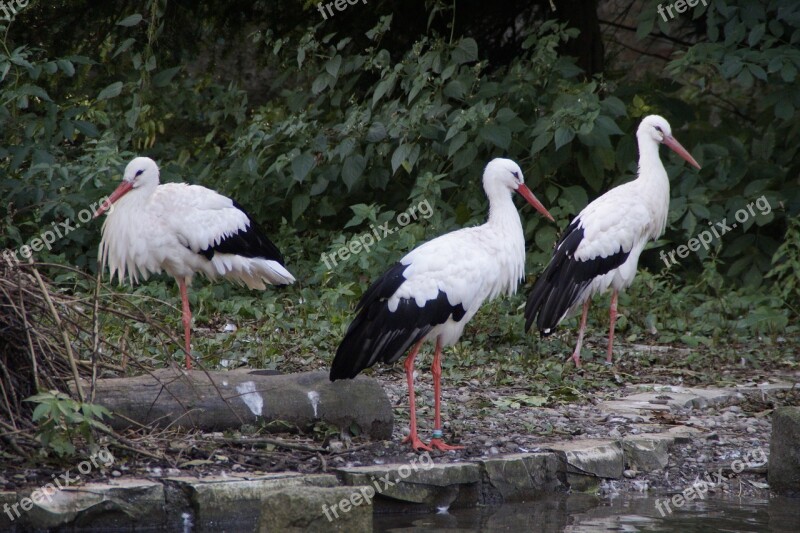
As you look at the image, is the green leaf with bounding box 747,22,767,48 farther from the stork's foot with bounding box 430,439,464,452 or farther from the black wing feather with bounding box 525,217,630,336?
the stork's foot with bounding box 430,439,464,452

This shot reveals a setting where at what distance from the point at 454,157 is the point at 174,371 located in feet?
14.7

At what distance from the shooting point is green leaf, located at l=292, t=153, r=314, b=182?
30.9ft

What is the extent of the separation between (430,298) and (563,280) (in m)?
2.58

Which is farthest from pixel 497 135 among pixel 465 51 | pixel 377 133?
pixel 377 133

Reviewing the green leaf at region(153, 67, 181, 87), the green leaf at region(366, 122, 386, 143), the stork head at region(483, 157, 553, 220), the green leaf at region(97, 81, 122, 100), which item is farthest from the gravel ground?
the green leaf at region(153, 67, 181, 87)

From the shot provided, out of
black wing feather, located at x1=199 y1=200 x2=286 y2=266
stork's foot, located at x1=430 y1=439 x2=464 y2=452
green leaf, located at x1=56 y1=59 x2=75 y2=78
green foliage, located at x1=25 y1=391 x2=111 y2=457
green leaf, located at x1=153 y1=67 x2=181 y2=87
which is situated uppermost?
green leaf, located at x1=153 y1=67 x2=181 y2=87

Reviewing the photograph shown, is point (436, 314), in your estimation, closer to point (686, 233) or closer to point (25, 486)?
point (25, 486)

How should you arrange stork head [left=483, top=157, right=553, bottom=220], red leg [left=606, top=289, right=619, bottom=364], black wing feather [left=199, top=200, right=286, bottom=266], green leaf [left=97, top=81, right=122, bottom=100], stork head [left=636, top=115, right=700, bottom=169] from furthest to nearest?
green leaf [left=97, top=81, right=122, bottom=100] < stork head [left=636, top=115, right=700, bottom=169] < red leg [left=606, top=289, right=619, bottom=364] < black wing feather [left=199, top=200, right=286, bottom=266] < stork head [left=483, top=157, right=553, bottom=220]

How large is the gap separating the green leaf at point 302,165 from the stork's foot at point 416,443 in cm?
440

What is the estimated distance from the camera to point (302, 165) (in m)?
9.48

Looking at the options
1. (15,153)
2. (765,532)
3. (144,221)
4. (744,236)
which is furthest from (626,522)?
(15,153)

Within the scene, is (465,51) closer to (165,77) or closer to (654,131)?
(654,131)

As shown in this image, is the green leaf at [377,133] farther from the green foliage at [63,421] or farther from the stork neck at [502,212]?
the green foliage at [63,421]

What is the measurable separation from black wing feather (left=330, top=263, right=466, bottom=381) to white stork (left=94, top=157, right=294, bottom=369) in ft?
7.59
